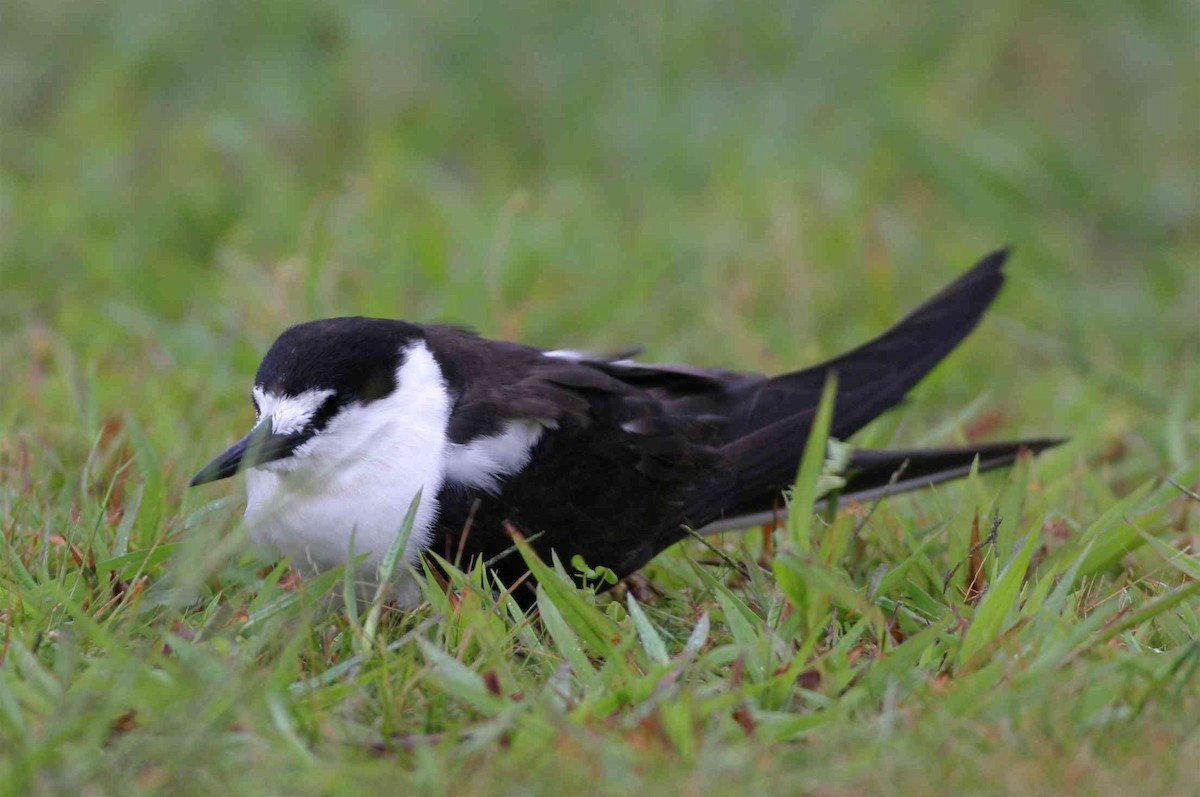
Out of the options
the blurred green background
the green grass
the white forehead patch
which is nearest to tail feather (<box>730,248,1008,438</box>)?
the green grass

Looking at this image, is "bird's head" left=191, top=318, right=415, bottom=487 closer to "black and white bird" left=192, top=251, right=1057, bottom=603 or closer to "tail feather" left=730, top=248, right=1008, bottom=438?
"black and white bird" left=192, top=251, right=1057, bottom=603

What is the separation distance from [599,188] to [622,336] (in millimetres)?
1549

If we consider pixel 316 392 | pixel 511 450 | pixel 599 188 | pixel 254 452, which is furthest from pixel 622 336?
pixel 254 452

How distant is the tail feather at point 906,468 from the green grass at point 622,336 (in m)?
0.07

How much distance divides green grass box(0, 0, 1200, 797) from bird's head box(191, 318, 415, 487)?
232 millimetres

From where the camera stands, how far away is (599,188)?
6961 millimetres

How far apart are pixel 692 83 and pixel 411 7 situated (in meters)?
1.43

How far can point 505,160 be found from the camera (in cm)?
720

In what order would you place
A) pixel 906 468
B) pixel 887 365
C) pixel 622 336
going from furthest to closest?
pixel 622 336 < pixel 887 365 < pixel 906 468

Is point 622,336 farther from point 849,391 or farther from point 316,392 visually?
point 316,392

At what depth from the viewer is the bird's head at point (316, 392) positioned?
3.25 m

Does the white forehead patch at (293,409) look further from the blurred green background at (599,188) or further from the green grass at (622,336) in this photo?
the blurred green background at (599,188)

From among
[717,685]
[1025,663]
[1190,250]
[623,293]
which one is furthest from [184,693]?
[1190,250]

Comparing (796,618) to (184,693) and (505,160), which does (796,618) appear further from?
(505,160)
